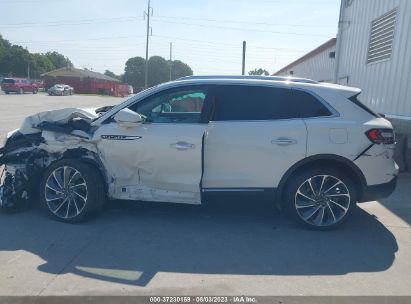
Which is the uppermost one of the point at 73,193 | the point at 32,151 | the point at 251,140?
the point at 251,140

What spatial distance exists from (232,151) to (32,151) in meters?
2.64

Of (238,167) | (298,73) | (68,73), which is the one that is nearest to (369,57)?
(238,167)

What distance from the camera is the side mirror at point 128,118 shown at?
4.62 metres

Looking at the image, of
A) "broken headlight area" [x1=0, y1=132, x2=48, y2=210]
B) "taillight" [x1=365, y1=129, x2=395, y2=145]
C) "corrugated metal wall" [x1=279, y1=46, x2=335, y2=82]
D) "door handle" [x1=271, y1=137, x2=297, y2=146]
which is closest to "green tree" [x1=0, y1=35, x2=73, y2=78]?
"corrugated metal wall" [x1=279, y1=46, x2=335, y2=82]

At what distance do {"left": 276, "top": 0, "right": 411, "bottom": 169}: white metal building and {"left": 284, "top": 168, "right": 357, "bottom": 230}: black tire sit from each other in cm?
391

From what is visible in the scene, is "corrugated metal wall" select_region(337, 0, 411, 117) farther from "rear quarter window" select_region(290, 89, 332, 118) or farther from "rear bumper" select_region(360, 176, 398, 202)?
"rear quarter window" select_region(290, 89, 332, 118)

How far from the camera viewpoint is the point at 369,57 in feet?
37.1

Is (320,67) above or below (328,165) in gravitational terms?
above

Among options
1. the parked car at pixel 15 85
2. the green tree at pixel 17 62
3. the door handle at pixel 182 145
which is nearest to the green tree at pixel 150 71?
the green tree at pixel 17 62

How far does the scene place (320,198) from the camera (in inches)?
189

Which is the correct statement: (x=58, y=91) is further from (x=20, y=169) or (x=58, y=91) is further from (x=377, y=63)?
(x=20, y=169)

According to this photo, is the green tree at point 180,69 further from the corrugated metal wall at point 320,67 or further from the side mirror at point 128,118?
the side mirror at point 128,118

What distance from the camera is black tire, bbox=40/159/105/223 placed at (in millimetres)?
4812

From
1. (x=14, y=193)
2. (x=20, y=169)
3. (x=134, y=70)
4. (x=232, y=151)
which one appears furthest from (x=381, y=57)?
(x=134, y=70)
